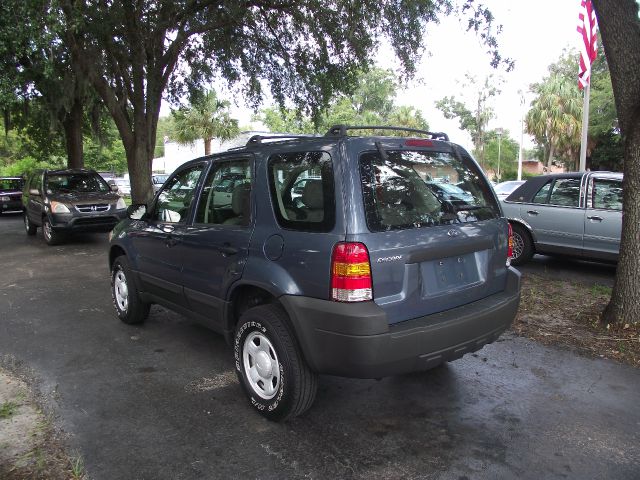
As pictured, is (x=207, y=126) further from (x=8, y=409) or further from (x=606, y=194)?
(x=8, y=409)

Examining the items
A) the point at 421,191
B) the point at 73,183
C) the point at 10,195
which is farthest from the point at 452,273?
the point at 10,195

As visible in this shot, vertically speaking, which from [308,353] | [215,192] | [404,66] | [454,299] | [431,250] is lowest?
[308,353]

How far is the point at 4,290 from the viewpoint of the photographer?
709cm

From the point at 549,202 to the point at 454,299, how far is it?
5.63m

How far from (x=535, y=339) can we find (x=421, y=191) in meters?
2.62

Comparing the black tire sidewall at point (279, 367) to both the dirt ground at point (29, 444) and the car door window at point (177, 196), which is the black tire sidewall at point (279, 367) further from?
the car door window at point (177, 196)

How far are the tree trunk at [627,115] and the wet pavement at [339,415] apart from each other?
970mm

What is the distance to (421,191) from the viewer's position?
324 centimetres

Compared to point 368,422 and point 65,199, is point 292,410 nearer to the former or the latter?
point 368,422

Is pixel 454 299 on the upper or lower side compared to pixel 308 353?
upper

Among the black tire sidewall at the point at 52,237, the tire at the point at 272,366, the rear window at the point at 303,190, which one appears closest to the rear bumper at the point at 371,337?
the tire at the point at 272,366

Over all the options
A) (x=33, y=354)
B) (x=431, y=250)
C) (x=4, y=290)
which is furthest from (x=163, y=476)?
(x=4, y=290)

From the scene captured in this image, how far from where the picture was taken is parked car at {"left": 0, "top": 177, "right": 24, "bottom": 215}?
19.6 meters

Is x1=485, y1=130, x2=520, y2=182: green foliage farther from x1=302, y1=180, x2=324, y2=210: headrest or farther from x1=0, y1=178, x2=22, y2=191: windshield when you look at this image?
x1=302, y1=180, x2=324, y2=210: headrest
